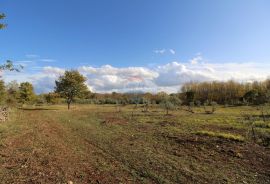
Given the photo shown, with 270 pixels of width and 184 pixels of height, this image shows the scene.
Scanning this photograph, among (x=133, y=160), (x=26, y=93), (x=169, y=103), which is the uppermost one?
(x=26, y=93)

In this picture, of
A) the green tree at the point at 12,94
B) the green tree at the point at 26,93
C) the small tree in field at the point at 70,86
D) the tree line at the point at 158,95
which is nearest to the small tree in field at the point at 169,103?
the tree line at the point at 158,95

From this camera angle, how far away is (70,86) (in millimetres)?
41281

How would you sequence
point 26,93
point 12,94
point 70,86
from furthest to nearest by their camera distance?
point 26,93 < point 70,86 < point 12,94

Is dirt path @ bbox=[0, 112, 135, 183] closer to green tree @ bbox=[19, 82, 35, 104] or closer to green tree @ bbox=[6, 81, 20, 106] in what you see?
green tree @ bbox=[6, 81, 20, 106]

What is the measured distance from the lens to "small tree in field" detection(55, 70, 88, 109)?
41.2m

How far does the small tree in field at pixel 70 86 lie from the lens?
135 feet

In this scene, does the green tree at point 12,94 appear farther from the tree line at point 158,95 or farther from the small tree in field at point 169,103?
the small tree in field at point 169,103

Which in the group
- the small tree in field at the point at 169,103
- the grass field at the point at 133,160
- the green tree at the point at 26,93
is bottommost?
the grass field at the point at 133,160

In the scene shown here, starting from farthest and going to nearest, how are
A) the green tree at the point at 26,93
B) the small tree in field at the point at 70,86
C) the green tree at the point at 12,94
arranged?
the green tree at the point at 26,93 < the small tree in field at the point at 70,86 < the green tree at the point at 12,94

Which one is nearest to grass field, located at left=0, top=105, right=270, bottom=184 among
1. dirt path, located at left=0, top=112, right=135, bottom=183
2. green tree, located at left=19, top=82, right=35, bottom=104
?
dirt path, located at left=0, top=112, right=135, bottom=183

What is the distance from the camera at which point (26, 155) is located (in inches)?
336

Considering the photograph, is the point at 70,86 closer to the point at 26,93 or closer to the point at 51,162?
the point at 26,93

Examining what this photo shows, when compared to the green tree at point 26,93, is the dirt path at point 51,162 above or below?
below

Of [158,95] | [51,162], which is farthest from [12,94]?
[158,95]
